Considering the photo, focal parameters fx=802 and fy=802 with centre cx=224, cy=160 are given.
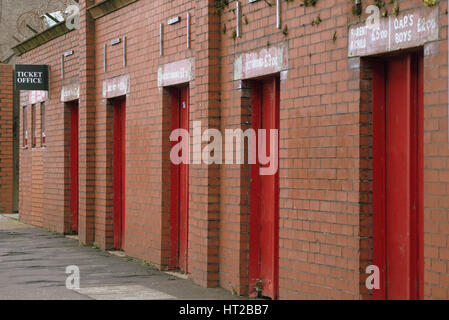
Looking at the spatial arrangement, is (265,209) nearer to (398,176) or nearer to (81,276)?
(398,176)

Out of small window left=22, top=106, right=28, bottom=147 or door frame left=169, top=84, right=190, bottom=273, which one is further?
small window left=22, top=106, right=28, bottom=147

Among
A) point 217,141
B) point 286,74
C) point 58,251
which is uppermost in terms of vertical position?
point 286,74

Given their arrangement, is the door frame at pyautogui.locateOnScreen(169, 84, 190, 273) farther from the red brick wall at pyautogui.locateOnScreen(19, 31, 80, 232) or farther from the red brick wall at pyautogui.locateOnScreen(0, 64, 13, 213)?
the red brick wall at pyautogui.locateOnScreen(0, 64, 13, 213)

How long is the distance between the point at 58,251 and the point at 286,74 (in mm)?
7223

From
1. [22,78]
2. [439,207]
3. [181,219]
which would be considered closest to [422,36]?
[439,207]

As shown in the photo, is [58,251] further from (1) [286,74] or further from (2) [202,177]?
(1) [286,74]

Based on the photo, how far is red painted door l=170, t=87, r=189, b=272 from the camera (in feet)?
37.8

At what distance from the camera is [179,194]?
465 inches

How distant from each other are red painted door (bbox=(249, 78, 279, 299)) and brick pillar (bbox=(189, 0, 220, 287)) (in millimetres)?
622

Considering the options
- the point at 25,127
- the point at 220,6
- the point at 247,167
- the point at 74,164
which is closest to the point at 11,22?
the point at 25,127

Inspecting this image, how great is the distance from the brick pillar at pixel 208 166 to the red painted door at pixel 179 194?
4.50 feet

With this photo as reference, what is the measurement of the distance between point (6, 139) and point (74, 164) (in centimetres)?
700

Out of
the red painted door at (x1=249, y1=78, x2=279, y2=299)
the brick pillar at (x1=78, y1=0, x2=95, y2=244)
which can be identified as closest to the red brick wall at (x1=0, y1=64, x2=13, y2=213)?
the brick pillar at (x1=78, y1=0, x2=95, y2=244)

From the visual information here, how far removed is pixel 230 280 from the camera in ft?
31.4
